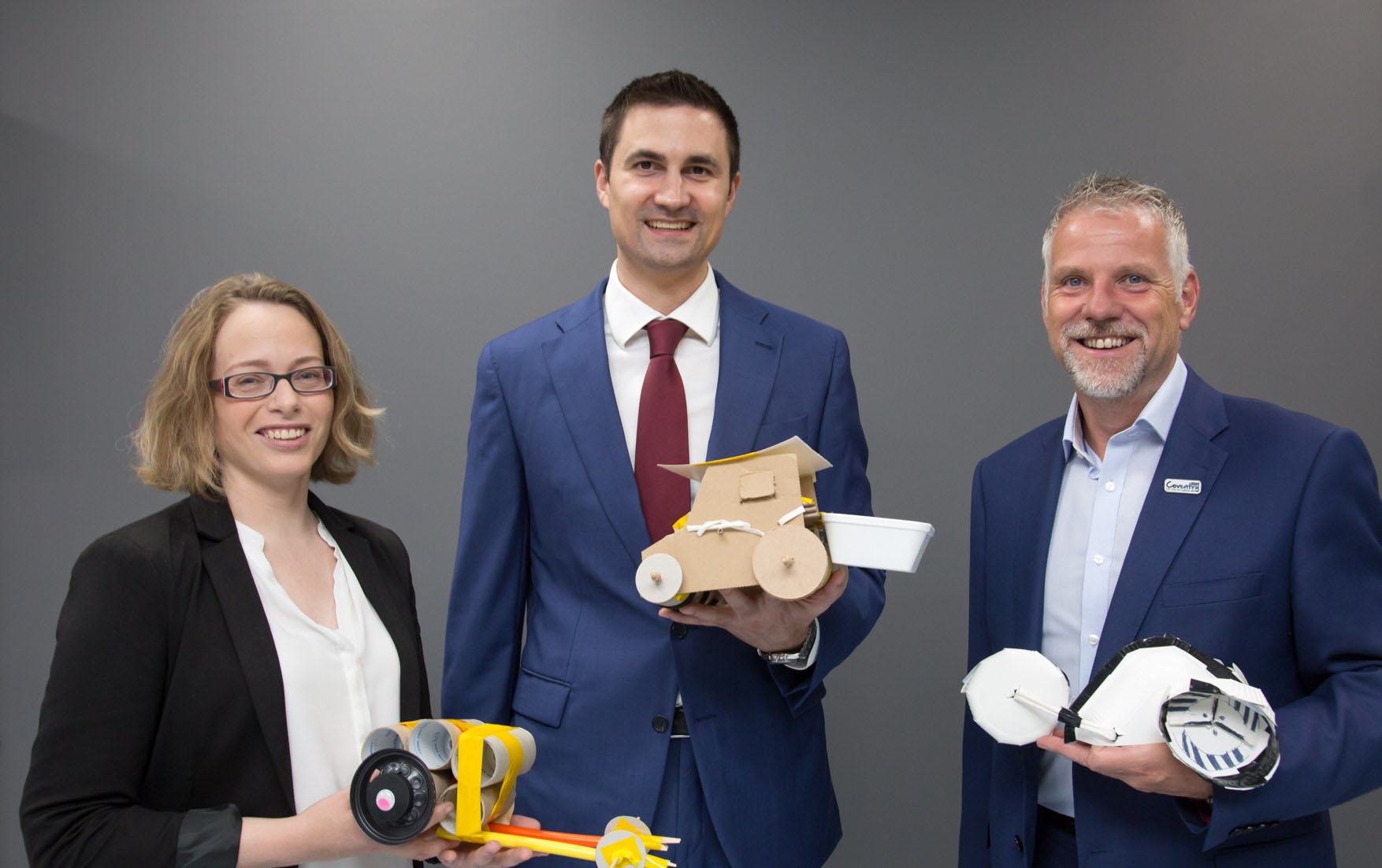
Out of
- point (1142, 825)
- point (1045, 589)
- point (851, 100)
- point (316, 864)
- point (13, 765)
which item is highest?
point (851, 100)

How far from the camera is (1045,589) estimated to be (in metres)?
1.88

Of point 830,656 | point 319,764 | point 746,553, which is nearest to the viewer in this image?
point 746,553

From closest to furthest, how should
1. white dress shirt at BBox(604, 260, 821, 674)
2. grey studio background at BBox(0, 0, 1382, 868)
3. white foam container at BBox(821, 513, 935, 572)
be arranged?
white foam container at BBox(821, 513, 935, 572) < white dress shirt at BBox(604, 260, 821, 674) < grey studio background at BBox(0, 0, 1382, 868)

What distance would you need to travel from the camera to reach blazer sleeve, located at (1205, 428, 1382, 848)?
1.53m

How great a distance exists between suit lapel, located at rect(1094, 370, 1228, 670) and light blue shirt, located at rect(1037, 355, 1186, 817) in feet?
0.13

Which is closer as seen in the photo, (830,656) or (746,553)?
(746,553)

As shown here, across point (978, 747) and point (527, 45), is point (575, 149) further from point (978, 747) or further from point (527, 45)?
point (978, 747)

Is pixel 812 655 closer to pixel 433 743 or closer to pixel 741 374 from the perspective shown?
pixel 741 374

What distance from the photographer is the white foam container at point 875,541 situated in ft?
4.64

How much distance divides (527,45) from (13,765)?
2758 mm

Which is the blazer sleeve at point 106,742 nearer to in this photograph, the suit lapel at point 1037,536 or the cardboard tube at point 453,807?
the cardboard tube at point 453,807

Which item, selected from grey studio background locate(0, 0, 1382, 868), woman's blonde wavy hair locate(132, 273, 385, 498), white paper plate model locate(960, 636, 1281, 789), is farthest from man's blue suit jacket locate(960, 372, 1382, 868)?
woman's blonde wavy hair locate(132, 273, 385, 498)

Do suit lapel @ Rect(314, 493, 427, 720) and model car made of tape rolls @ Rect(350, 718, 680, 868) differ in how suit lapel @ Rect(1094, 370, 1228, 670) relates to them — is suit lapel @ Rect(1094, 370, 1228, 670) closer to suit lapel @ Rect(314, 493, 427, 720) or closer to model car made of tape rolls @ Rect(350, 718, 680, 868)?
model car made of tape rolls @ Rect(350, 718, 680, 868)

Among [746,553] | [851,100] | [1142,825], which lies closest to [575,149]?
[851,100]
